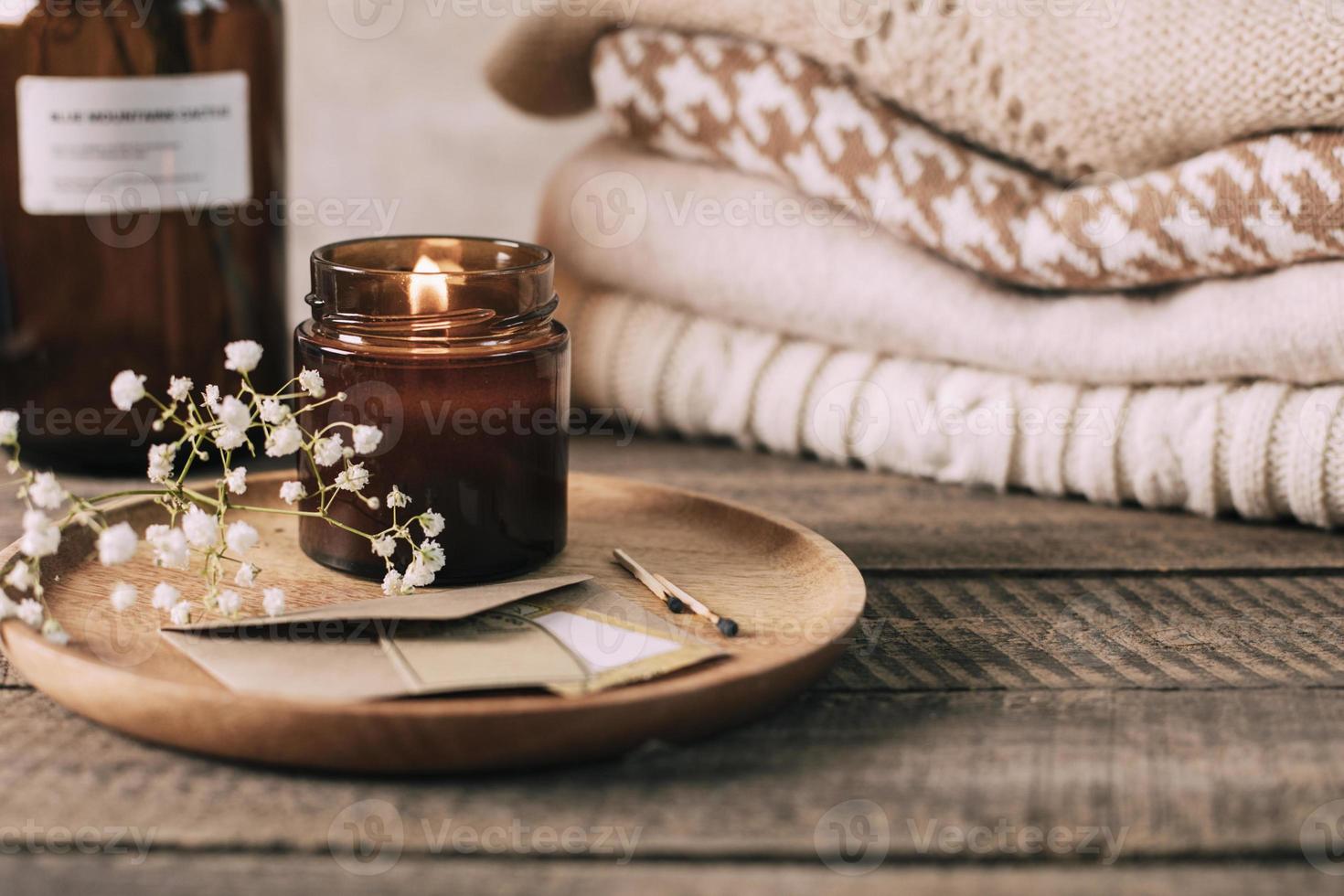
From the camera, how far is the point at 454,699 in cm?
47

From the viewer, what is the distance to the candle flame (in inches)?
23.7

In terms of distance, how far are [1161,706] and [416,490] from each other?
30 centimetres

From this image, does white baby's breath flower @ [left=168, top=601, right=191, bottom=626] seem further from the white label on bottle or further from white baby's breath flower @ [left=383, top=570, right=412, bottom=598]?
the white label on bottle

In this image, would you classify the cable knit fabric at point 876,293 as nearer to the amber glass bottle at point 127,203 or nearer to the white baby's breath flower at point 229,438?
the amber glass bottle at point 127,203

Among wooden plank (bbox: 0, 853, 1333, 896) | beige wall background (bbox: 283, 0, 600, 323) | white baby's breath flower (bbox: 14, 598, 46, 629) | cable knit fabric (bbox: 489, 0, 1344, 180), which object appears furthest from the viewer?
beige wall background (bbox: 283, 0, 600, 323)

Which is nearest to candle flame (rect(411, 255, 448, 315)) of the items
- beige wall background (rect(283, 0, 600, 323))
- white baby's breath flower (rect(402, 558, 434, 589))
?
white baby's breath flower (rect(402, 558, 434, 589))

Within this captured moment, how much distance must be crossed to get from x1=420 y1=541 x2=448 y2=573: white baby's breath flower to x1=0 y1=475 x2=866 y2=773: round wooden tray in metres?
0.04

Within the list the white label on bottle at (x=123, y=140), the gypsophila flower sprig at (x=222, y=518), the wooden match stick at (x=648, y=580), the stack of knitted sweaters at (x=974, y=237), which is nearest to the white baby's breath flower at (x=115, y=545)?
the gypsophila flower sprig at (x=222, y=518)

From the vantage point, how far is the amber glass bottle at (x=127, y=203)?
78 cm

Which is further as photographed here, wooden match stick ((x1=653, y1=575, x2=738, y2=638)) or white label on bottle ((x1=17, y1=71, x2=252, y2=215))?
white label on bottle ((x1=17, y1=71, x2=252, y2=215))

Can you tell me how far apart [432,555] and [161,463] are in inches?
4.8

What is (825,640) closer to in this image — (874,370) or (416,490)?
(416,490)

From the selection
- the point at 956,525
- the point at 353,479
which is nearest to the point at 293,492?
the point at 353,479

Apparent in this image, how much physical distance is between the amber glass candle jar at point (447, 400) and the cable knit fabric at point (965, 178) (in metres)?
0.27
